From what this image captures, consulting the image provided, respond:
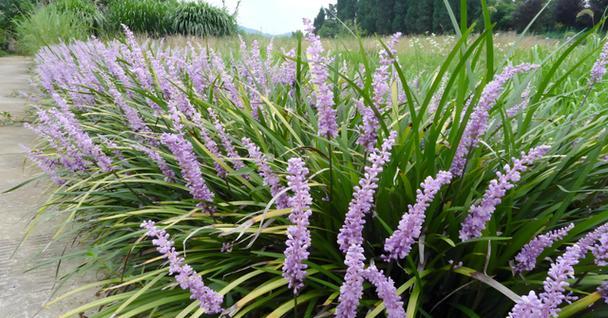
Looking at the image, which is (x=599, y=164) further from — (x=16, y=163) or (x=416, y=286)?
(x=16, y=163)

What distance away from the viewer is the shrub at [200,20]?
13.9m

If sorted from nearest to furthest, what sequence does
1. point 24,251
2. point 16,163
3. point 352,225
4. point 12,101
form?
1. point 352,225
2. point 24,251
3. point 16,163
4. point 12,101

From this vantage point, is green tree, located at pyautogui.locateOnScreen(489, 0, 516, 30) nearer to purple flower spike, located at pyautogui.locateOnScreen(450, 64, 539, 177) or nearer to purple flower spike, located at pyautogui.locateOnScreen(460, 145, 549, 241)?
purple flower spike, located at pyautogui.locateOnScreen(450, 64, 539, 177)

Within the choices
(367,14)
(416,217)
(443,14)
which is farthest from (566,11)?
(416,217)

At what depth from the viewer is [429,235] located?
1.38 metres

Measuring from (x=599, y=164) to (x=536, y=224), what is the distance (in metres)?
0.48

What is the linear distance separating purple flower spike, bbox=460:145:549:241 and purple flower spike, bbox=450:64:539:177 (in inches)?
6.8

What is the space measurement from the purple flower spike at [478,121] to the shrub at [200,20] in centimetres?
1298

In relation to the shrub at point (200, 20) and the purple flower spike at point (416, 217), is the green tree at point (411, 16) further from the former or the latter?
the purple flower spike at point (416, 217)

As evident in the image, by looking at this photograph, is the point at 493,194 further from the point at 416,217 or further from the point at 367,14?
the point at 367,14

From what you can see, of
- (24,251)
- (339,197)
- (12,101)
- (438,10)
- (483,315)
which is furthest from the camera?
(438,10)

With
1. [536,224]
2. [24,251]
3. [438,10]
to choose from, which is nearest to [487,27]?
[536,224]

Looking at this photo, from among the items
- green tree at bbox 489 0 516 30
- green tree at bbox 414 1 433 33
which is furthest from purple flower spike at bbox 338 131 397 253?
green tree at bbox 414 1 433 33

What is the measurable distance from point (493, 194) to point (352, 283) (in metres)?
0.38
